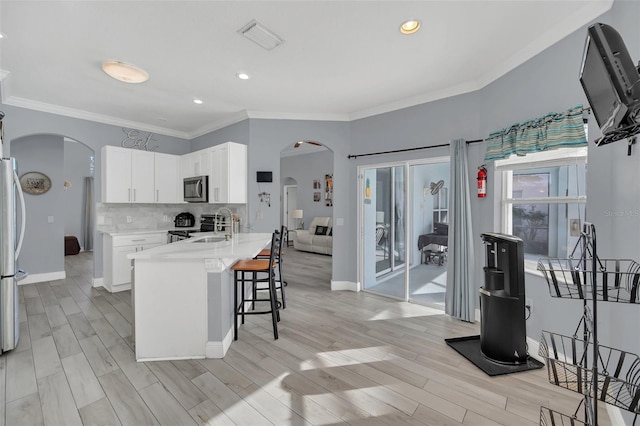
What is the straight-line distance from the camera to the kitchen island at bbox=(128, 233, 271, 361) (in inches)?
93.3

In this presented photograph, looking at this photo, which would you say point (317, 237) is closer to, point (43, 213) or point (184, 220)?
point (184, 220)

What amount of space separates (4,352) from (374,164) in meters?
4.49

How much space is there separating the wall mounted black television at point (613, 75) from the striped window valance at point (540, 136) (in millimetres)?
1086

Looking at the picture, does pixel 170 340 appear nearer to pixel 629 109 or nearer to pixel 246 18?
pixel 246 18

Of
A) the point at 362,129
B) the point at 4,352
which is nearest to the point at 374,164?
the point at 362,129

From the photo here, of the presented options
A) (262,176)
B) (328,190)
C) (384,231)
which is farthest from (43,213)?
(328,190)

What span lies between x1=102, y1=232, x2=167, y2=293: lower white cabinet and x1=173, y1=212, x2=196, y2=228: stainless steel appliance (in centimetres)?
90

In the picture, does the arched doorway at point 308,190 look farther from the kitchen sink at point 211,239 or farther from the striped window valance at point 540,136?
the striped window valance at point 540,136

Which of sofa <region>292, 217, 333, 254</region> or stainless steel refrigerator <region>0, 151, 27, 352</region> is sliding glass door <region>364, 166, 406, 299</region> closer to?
sofa <region>292, 217, 333, 254</region>

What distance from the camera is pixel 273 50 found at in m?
2.69

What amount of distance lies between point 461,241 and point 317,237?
4.83 meters

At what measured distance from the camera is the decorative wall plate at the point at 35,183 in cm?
499

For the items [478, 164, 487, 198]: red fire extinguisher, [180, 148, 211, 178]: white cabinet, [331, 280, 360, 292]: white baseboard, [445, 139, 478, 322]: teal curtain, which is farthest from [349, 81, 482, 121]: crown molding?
[331, 280, 360, 292]: white baseboard

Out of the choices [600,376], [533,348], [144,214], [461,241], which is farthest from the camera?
[144,214]
